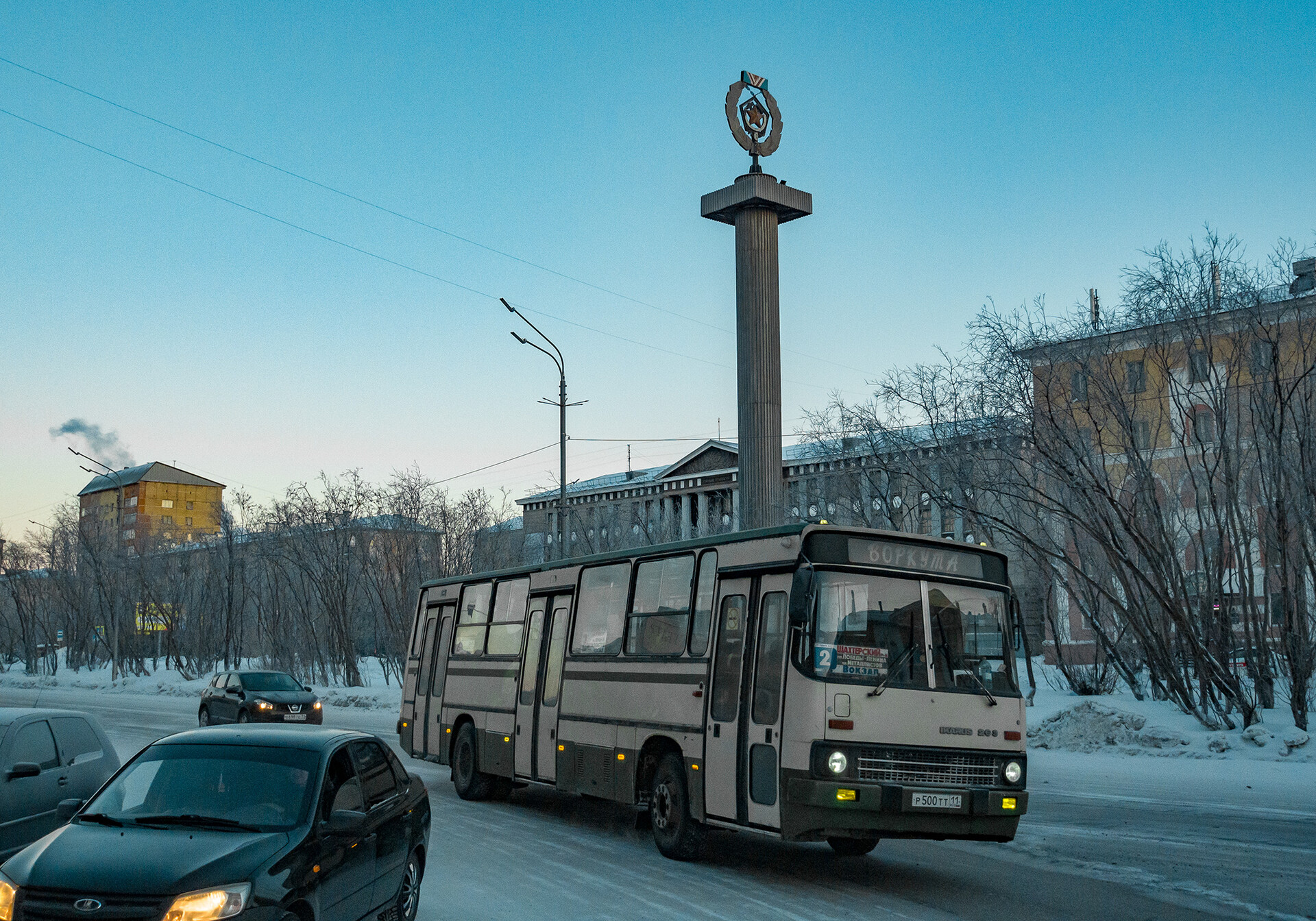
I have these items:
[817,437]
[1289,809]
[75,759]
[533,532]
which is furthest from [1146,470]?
[533,532]

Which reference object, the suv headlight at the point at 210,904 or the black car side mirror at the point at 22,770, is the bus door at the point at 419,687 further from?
the suv headlight at the point at 210,904

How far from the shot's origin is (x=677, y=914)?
8609 mm

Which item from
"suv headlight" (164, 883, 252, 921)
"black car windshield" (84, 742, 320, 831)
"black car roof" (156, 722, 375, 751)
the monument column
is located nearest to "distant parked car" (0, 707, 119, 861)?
"black car roof" (156, 722, 375, 751)

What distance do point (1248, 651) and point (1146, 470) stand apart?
12.3 feet

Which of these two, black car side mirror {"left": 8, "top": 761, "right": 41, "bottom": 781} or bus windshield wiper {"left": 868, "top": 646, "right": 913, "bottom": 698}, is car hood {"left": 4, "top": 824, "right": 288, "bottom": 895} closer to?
black car side mirror {"left": 8, "top": 761, "right": 41, "bottom": 781}

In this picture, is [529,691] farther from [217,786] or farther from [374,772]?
[217,786]

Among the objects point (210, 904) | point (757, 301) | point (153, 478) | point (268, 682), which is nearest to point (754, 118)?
point (757, 301)

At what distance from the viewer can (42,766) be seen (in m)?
9.14

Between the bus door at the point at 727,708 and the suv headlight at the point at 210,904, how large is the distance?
17.8ft

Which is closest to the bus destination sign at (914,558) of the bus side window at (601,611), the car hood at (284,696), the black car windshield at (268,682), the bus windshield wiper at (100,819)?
the bus side window at (601,611)

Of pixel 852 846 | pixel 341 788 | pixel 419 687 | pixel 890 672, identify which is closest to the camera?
pixel 341 788

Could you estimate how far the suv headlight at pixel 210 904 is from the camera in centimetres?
537

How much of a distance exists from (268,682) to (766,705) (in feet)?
67.4

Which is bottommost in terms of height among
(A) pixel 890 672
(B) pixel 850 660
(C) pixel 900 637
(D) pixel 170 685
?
(D) pixel 170 685
